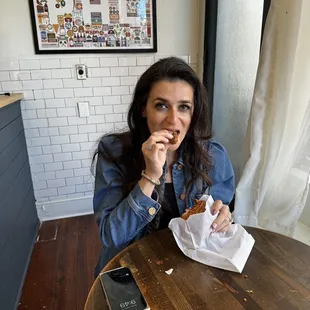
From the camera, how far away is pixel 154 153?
944mm

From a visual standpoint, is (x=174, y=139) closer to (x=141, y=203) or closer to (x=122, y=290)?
(x=141, y=203)

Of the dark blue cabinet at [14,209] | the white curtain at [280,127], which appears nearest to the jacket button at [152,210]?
the white curtain at [280,127]

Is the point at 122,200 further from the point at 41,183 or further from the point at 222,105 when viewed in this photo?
the point at 41,183

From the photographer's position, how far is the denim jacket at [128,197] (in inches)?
37.9

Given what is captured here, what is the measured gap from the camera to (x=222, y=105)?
2.23 meters

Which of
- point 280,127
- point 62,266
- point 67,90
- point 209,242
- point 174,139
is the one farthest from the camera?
point 67,90

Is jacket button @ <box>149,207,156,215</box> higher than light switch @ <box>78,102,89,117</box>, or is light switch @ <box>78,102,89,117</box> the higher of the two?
light switch @ <box>78,102,89,117</box>

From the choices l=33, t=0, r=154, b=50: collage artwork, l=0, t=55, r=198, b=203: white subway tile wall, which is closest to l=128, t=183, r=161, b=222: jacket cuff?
l=0, t=55, r=198, b=203: white subway tile wall

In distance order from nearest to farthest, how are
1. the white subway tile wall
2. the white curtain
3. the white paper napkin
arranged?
the white paper napkin < the white curtain < the white subway tile wall

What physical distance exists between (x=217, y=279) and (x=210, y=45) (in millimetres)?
2016

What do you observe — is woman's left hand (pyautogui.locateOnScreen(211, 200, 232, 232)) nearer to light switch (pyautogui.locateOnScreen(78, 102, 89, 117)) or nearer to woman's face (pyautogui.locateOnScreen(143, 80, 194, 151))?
woman's face (pyautogui.locateOnScreen(143, 80, 194, 151))

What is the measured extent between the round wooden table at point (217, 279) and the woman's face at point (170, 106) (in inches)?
15.9

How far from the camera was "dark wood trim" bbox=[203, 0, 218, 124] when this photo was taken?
7.35ft

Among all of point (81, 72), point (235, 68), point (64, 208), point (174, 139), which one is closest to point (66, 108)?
point (81, 72)
